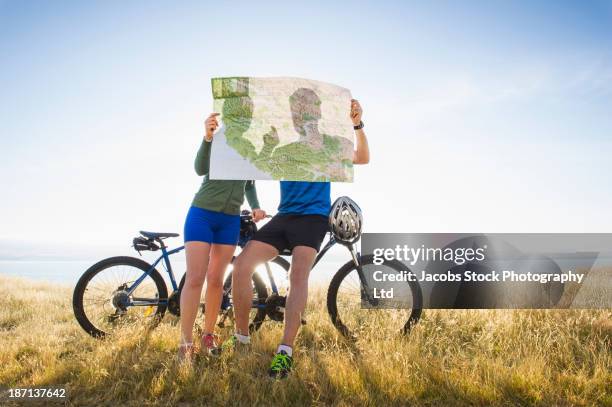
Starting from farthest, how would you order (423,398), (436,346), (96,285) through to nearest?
(96,285) → (436,346) → (423,398)

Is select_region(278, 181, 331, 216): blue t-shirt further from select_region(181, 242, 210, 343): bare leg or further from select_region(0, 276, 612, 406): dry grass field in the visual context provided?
select_region(0, 276, 612, 406): dry grass field

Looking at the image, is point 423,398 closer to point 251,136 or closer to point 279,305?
point 279,305

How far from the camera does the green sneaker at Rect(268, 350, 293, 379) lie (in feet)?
→ 11.3

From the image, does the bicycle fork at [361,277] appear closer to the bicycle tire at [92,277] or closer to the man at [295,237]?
the man at [295,237]

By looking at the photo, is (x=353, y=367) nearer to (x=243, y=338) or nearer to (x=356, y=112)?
(x=243, y=338)

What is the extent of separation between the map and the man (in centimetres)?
6

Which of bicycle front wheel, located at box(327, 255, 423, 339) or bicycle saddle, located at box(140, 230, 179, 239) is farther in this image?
bicycle saddle, located at box(140, 230, 179, 239)

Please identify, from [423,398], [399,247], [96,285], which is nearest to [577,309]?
[399,247]

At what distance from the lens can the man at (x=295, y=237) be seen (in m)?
3.75

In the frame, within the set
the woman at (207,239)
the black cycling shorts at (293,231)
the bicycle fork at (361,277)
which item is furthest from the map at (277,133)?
the bicycle fork at (361,277)

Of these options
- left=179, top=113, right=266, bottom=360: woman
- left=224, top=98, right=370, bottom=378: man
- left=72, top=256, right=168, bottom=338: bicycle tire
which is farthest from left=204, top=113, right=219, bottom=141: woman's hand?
left=72, top=256, right=168, bottom=338: bicycle tire

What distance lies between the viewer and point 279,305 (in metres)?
4.93

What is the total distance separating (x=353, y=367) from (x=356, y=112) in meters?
2.26

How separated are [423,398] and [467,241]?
337cm
